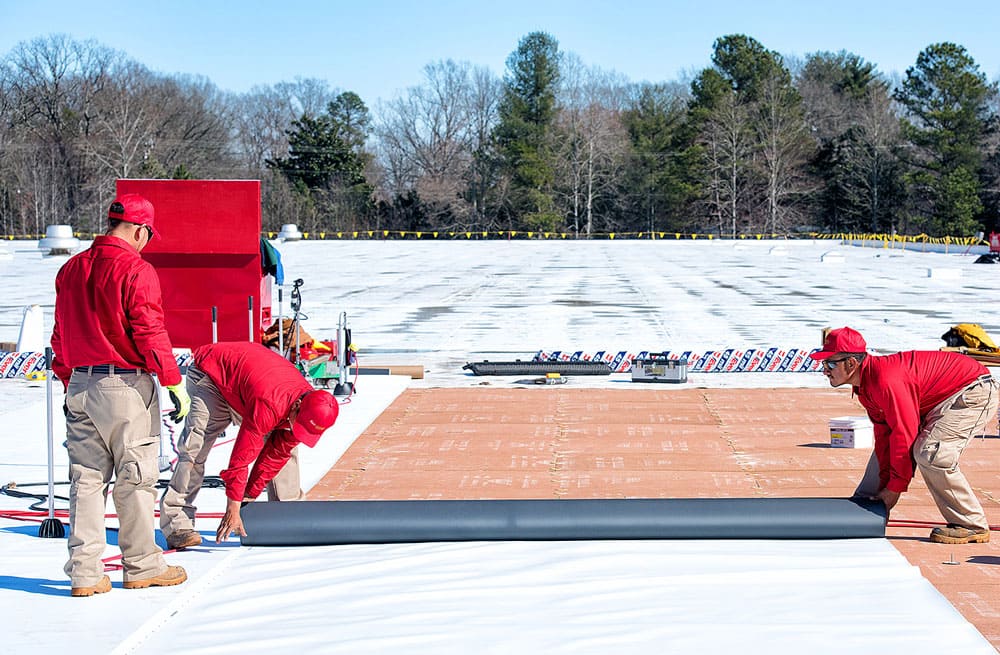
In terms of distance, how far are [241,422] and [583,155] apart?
8984 cm

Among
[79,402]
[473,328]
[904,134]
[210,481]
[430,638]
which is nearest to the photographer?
[430,638]

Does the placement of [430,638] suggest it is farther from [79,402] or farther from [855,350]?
[855,350]

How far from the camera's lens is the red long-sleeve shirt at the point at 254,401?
20.7 feet

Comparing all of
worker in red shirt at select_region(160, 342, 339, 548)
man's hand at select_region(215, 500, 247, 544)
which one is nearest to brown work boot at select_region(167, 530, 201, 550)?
worker in red shirt at select_region(160, 342, 339, 548)

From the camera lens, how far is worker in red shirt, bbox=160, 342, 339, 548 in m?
6.30

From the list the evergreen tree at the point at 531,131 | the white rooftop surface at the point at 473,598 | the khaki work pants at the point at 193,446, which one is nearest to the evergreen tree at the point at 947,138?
the evergreen tree at the point at 531,131

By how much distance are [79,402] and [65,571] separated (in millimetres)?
898

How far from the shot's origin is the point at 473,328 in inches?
932

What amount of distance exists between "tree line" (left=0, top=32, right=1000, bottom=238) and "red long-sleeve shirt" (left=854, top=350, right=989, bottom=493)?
82322mm

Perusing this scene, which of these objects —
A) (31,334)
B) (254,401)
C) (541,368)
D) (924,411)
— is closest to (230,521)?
(254,401)

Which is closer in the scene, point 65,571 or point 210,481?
point 65,571

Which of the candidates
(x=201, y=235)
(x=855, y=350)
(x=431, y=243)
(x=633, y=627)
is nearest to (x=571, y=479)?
(x=855, y=350)

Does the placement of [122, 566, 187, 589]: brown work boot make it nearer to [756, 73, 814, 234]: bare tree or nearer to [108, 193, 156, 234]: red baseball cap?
[108, 193, 156, 234]: red baseball cap

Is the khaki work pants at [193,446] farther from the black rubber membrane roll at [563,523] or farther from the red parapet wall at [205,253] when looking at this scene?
the red parapet wall at [205,253]
